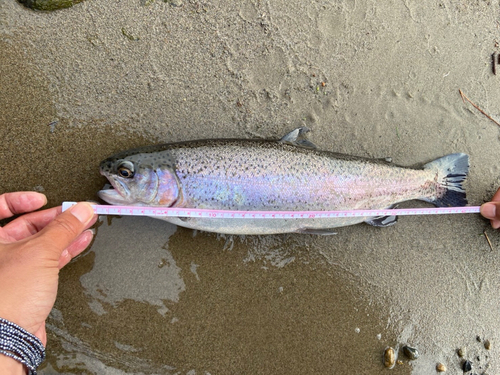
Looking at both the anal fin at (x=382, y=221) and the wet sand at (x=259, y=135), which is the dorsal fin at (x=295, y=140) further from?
the anal fin at (x=382, y=221)

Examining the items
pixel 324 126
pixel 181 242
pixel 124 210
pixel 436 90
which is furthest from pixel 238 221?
pixel 436 90

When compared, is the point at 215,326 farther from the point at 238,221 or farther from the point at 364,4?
the point at 364,4

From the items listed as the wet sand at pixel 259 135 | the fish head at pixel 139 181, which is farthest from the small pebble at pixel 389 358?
the fish head at pixel 139 181

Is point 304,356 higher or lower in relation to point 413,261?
lower

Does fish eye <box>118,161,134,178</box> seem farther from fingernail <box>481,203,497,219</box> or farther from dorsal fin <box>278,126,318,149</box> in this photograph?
fingernail <box>481,203,497,219</box>

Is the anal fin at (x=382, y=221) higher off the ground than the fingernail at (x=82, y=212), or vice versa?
the fingernail at (x=82, y=212)

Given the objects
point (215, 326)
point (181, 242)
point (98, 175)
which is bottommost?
point (215, 326)
